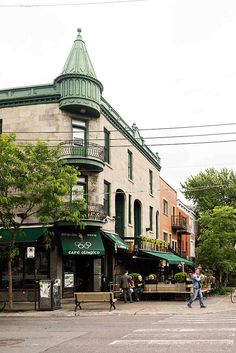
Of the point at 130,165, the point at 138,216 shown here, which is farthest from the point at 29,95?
the point at 138,216

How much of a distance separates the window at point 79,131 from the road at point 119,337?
45.3 feet

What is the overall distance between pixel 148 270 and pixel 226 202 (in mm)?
26320

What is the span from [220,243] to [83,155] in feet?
41.3

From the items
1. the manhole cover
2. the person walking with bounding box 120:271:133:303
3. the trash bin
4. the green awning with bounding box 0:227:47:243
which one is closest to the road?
the manhole cover

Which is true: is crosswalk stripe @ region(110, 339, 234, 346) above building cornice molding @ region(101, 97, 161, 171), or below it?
below

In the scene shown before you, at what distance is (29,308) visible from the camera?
2355 cm

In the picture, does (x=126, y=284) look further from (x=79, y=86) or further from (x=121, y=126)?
(x=121, y=126)

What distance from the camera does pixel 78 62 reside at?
2830 centimetres

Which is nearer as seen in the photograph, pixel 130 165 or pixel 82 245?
pixel 82 245

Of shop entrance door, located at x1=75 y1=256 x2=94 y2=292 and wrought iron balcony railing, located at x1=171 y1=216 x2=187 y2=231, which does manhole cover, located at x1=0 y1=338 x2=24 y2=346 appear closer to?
shop entrance door, located at x1=75 y1=256 x2=94 y2=292

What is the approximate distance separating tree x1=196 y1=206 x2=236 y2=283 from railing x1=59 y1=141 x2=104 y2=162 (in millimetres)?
10698

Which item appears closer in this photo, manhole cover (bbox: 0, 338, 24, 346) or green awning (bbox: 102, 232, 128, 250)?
manhole cover (bbox: 0, 338, 24, 346)

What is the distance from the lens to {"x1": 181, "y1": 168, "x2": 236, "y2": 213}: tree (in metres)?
62.2

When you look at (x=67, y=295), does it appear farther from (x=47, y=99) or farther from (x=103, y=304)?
(x=47, y=99)
